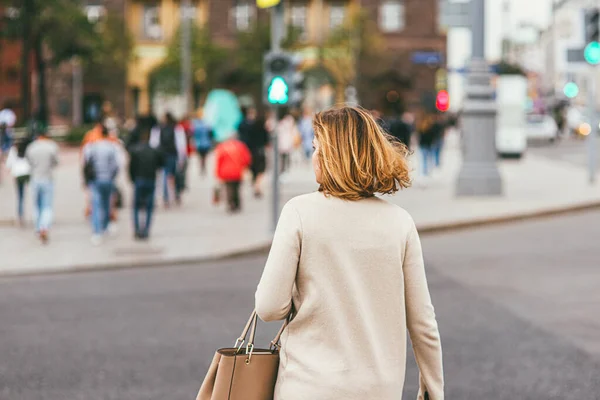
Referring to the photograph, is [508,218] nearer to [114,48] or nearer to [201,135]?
[201,135]

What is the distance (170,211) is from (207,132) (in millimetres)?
7970

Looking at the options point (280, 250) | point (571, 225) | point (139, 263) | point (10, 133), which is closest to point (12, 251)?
point (139, 263)

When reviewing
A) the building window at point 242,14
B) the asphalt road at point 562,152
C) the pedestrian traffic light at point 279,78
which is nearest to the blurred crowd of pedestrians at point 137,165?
the pedestrian traffic light at point 279,78

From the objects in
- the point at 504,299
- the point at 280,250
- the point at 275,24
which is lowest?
the point at 504,299

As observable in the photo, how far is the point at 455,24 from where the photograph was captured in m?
20.3

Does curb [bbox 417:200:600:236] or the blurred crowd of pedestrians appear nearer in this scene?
the blurred crowd of pedestrians

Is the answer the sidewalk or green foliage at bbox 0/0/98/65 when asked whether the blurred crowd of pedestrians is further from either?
green foliage at bbox 0/0/98/65

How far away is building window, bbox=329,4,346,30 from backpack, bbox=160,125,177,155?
50.2 metres

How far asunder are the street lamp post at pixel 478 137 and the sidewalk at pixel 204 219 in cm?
37

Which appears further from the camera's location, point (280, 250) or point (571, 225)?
point (571, 225)

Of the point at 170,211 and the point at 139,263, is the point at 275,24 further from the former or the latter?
the point at 170,211

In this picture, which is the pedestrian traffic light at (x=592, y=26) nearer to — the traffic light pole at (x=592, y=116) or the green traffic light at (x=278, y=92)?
the traffic light pole at (x=592, y=116)

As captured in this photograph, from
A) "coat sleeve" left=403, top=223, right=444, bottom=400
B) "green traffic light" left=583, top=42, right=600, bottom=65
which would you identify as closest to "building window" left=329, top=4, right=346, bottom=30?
"green traffic light" left=583, top=42, right=600, bottom=65

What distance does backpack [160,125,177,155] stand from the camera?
762 inches
